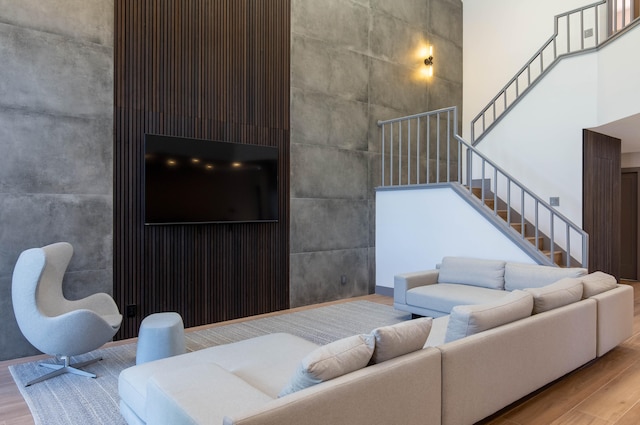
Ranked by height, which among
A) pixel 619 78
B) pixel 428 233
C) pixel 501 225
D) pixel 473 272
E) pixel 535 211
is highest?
pixel 619 78

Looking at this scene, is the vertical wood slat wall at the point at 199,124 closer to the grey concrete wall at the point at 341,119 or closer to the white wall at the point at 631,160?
the grey concrete wall at the point at 341,119

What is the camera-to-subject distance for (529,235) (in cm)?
604

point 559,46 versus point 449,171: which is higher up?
point 559,46

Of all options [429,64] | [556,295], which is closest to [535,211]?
[556,295]

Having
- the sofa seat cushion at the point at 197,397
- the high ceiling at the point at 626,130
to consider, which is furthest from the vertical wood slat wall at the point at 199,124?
the high ceiling at the point at 626,130

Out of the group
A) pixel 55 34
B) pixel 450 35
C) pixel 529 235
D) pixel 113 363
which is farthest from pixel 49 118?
pixel 450 35

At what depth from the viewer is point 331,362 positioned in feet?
5.99

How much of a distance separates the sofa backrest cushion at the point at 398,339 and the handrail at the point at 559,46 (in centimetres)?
→ 536

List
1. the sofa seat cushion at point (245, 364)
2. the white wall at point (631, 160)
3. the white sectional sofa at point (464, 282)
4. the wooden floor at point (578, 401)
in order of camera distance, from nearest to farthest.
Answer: the sofa seat cushion at point (245, 364) < the wooden floor at point (578, 401) < the white sectional sofa at point (464, 282) < the white wall at point (631, 160)

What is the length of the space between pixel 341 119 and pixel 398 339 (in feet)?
15.3

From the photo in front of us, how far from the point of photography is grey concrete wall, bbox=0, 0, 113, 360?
3.73 m

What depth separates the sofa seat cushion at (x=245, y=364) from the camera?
7.25 feet

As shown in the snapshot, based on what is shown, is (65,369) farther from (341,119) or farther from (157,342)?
(341,119)

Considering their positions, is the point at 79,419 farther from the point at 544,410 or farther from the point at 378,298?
the point at 378,298
